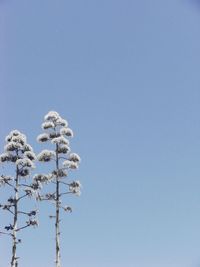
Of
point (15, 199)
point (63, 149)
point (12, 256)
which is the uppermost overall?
point (63, 149)

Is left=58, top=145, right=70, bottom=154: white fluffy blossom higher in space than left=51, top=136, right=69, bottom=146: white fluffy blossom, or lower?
lower

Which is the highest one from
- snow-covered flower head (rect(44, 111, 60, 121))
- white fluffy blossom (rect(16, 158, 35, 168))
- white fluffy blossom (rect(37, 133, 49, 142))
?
snow-covered flower head (rect(44, 111, 60, 121))

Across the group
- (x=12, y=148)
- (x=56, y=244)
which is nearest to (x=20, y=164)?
(x=12, y=148)

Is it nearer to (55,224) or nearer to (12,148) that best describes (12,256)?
(55,224)

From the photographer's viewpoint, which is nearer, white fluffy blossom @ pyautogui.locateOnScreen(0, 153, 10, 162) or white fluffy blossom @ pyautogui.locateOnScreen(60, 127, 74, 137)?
white fluffy blossom @ pyautogui.locateOnScreen(0, 153, 10, 162)

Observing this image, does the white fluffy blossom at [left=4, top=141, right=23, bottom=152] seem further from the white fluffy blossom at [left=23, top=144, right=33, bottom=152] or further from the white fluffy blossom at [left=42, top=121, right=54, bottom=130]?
the white fluffy blossom at [left=42, top=121, right=54, bottom=130]

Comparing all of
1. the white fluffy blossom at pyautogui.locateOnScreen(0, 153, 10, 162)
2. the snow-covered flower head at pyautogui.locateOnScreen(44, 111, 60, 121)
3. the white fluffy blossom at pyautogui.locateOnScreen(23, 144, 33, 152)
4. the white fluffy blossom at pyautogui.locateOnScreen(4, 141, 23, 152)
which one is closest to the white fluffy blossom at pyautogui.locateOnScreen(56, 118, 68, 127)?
the snow-covered flower head at pyautogui.locateOnScreen(44, 111, 60, 121)

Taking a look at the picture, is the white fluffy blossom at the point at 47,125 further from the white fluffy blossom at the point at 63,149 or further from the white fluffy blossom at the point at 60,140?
the white fluffy blossom at the point at 63,149

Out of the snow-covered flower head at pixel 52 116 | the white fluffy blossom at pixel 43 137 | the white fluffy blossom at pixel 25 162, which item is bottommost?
the white fluffy blossom at pixel 25 162

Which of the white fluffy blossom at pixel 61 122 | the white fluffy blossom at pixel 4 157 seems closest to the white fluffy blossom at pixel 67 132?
the white fluffy blossom at pixel 61 122

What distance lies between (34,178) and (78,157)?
328cm

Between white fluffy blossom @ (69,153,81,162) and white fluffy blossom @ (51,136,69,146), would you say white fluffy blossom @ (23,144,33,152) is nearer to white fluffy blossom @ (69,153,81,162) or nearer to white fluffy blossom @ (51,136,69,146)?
white fluffy blossom @ (51,136,69,146)

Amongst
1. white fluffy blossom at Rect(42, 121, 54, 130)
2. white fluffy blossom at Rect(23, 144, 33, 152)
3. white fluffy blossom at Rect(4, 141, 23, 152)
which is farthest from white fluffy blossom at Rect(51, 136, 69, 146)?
white fluffy blossom at Rect(4, 141, 23, 152)

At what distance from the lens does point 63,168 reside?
58656mm
